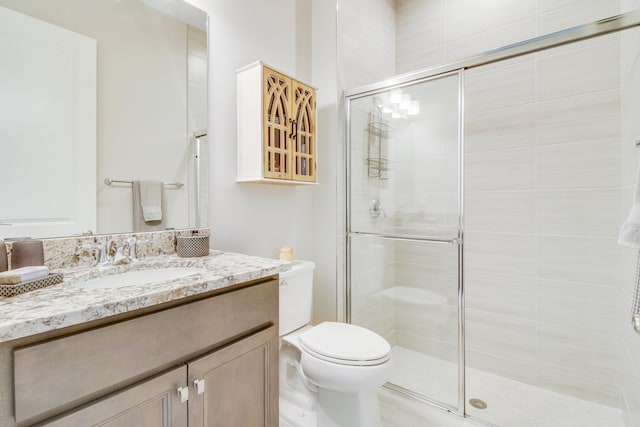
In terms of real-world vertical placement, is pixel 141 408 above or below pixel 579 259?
below

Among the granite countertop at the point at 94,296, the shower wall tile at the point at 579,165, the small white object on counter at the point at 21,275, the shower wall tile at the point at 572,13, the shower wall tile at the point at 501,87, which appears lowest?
the granite countertop at the point at 94,296

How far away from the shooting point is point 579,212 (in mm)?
1846

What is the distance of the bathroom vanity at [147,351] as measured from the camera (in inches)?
23.4

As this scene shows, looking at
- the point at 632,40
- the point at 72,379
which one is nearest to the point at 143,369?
the point at 72,379

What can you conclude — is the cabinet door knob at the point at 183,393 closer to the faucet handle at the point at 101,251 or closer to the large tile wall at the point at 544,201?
the faucet handle at the point at 101,251

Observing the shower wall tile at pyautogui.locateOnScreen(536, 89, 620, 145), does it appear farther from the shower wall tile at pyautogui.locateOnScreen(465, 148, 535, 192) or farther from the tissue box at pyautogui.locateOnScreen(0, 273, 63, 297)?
the tissue box at pyautogui.locateOnScreen(0, 273, 63, 297)

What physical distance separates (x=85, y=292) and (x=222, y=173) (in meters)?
0.91

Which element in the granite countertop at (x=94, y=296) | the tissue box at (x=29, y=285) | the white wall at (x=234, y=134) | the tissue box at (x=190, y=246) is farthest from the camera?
the white wall at (x=234, y=134)

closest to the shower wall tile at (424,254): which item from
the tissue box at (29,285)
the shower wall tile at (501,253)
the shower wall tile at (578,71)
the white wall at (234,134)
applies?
the shower wall tile at (501,253)

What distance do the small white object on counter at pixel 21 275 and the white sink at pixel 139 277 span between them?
0.41 feet

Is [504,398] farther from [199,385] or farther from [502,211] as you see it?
[199,385]

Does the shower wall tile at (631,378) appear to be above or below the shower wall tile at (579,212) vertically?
below

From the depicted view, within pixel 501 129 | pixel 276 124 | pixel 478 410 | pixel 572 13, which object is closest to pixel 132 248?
pixel 276 124

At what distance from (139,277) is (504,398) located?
2.10 m
